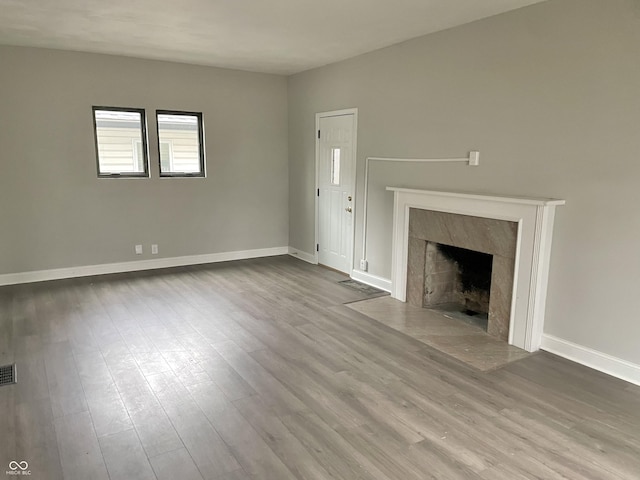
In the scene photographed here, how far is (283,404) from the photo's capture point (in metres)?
2.68

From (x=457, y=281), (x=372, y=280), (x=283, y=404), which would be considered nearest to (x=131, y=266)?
(x=372, y=280)

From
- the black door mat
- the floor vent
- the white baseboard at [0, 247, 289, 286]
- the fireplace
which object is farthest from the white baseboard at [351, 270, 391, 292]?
the floor vent

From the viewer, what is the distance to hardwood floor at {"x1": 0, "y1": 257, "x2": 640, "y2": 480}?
2160 mm

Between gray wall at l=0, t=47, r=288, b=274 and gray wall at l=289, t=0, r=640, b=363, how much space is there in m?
2.60

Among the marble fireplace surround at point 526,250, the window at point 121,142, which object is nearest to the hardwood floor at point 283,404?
the marble fireplace surround at point 526,250

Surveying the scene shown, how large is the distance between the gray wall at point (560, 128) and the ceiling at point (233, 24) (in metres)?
0.32

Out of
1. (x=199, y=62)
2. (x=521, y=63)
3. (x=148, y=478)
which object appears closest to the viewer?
(x=148, y=478)

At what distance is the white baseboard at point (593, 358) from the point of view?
3006mm

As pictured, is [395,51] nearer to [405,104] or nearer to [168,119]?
[405,104]

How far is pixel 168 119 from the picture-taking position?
5840 millimetres

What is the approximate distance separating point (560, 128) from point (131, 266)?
5.14 m

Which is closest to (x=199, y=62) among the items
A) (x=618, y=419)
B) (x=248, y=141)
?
(x=248, y=141)

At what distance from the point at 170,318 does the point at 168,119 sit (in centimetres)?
299

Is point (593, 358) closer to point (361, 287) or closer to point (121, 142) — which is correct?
point (361, 287)
